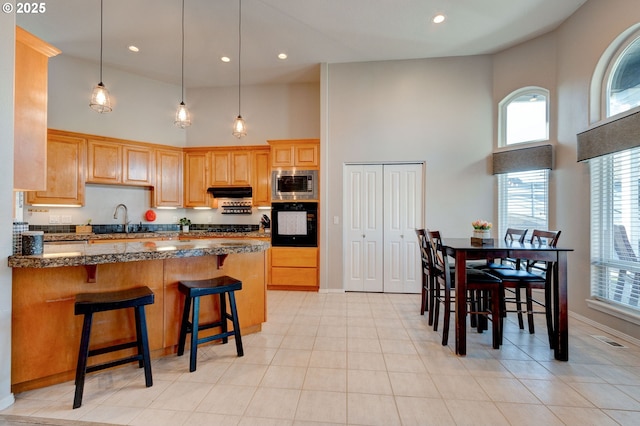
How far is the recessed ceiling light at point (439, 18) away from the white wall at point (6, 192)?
157 inches

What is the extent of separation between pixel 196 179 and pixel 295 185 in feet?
6.29

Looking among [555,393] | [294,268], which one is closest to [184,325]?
[294,268]

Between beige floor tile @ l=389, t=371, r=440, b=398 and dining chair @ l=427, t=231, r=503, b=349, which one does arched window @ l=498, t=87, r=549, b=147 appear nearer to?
dining chair @ l=427, t=231, r=503, b=349

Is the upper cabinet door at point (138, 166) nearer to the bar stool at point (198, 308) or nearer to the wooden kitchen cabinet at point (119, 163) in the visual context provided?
the wooden kitchen cabinet at point (119, 163)

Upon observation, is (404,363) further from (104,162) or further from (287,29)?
(104,162)

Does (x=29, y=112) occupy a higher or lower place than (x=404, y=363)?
higher

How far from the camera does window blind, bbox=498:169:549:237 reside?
3.76m

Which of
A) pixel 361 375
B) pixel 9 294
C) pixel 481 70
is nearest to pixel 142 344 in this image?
pixel 9 294

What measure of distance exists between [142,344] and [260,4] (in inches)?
143

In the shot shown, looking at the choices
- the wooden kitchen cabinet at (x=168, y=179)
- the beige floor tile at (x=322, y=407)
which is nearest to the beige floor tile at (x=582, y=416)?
the beige floor tile at (x=322, y=407)

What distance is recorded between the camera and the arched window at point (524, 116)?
12.6 ft

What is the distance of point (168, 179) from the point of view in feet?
16.1

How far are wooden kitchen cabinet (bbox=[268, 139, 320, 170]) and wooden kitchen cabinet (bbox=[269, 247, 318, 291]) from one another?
54.6 inches

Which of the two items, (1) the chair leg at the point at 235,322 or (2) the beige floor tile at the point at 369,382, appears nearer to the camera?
(2) the beige floor tile at the point at 369,382
